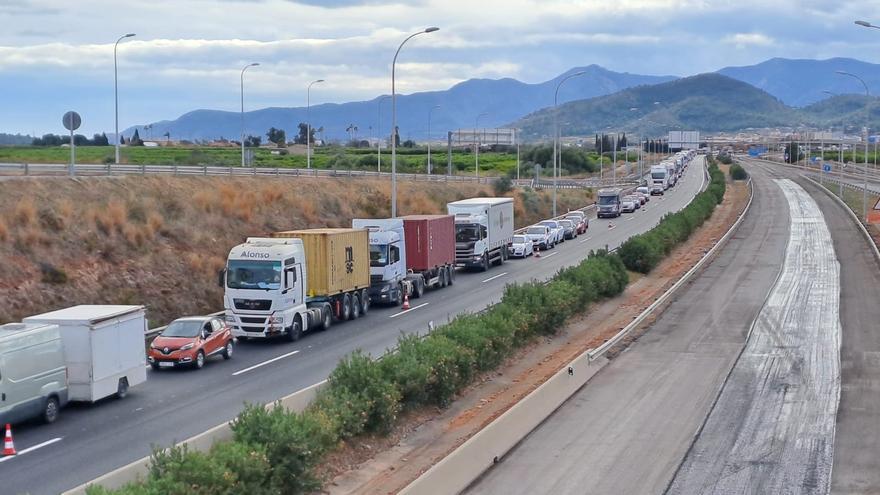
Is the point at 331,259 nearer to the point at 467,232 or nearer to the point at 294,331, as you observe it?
the point at 294,331

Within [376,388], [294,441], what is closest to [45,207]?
[376,388]

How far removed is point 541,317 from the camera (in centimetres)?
3141

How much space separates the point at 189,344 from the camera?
27.3 metres

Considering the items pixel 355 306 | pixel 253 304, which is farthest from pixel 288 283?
pixel 355 306

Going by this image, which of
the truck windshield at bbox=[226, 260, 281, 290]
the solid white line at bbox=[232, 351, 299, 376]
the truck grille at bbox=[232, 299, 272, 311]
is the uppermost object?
the truck windshield at bbox=[226, 260, 281, 290]

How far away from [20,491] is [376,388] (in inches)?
251

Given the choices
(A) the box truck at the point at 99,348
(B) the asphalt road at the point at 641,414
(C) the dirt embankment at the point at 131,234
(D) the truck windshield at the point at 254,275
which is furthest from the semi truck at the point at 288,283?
(B) the asphalt road at the point at 641,414

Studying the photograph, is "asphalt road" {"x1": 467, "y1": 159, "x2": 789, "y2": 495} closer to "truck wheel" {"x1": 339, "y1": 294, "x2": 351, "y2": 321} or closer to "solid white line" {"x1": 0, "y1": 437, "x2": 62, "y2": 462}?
"solid white line" {"x1": 0, "y1": 437, "x2": 62, "y2": 462}

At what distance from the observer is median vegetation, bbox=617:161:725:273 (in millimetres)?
49906

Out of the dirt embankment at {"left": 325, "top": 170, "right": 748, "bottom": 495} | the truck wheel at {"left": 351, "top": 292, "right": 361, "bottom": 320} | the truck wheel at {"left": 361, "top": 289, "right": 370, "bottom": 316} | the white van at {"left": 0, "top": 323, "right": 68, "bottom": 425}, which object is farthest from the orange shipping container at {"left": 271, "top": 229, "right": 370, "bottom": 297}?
the white van at {"left": 0, "top": 323, "right": 68, "bottom": 425}

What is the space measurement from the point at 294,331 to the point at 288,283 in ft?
4.93

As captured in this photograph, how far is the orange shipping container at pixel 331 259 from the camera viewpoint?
33.7m

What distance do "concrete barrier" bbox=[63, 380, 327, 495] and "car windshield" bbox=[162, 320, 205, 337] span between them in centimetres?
833

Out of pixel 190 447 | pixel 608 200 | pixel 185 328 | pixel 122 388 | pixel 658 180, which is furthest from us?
pixel 658 180
